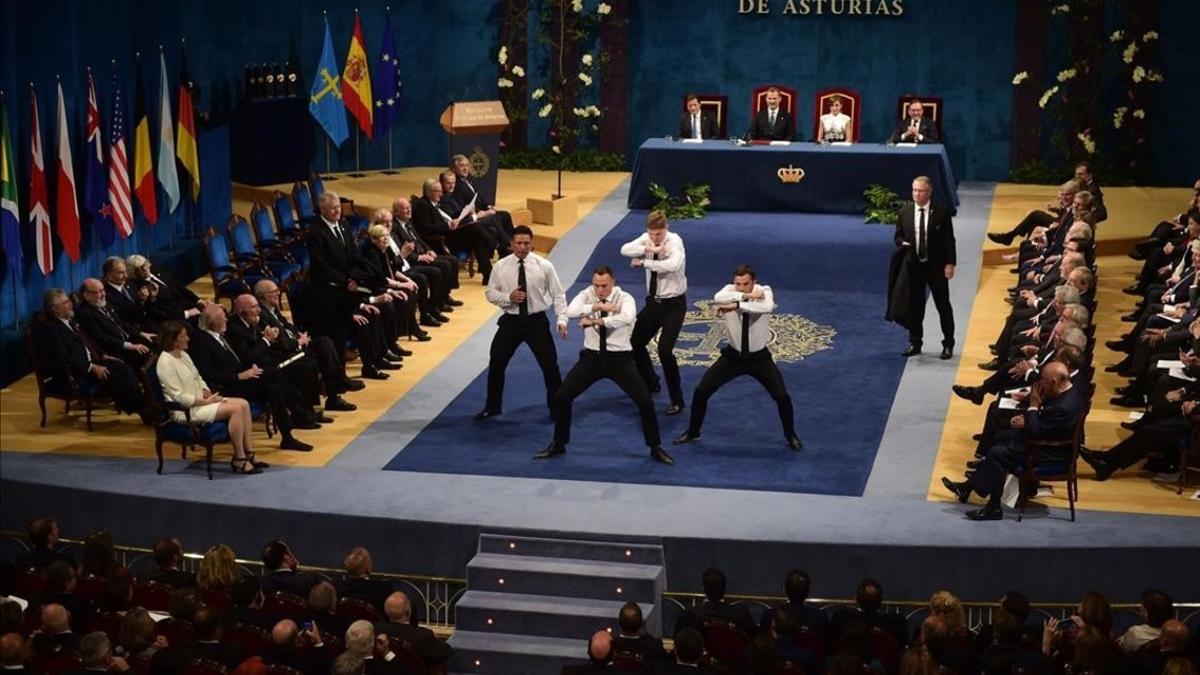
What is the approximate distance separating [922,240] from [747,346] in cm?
→ 293

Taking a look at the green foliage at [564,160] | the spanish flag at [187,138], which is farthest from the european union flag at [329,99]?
the spanish flag at [187,138]

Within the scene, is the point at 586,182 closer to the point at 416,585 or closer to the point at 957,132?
the point at 957,132

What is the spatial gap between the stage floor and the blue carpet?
0.07 metres

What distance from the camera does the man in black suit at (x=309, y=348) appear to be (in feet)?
44.4

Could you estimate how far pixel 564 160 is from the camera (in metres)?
23.5

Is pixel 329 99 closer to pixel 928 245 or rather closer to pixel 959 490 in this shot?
pixel 928 245

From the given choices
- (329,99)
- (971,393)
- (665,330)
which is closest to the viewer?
(971,393)

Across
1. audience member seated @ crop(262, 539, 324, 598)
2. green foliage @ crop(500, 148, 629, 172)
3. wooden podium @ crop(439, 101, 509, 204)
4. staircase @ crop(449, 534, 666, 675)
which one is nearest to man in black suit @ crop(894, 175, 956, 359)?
staircase @ crop(449, 534, 666, 675)

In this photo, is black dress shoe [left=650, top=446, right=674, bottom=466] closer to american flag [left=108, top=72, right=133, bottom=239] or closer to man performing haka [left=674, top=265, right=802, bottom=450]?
man performing haka [left=674, top=265, right=802, bottom=450]

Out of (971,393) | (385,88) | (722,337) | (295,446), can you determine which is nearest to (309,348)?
(295,446)

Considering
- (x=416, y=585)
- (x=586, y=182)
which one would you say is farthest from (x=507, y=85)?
(x=416, y=585)

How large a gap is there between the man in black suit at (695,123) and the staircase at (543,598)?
10.4m

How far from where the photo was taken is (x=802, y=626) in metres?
9.50

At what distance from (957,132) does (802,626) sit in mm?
14481
